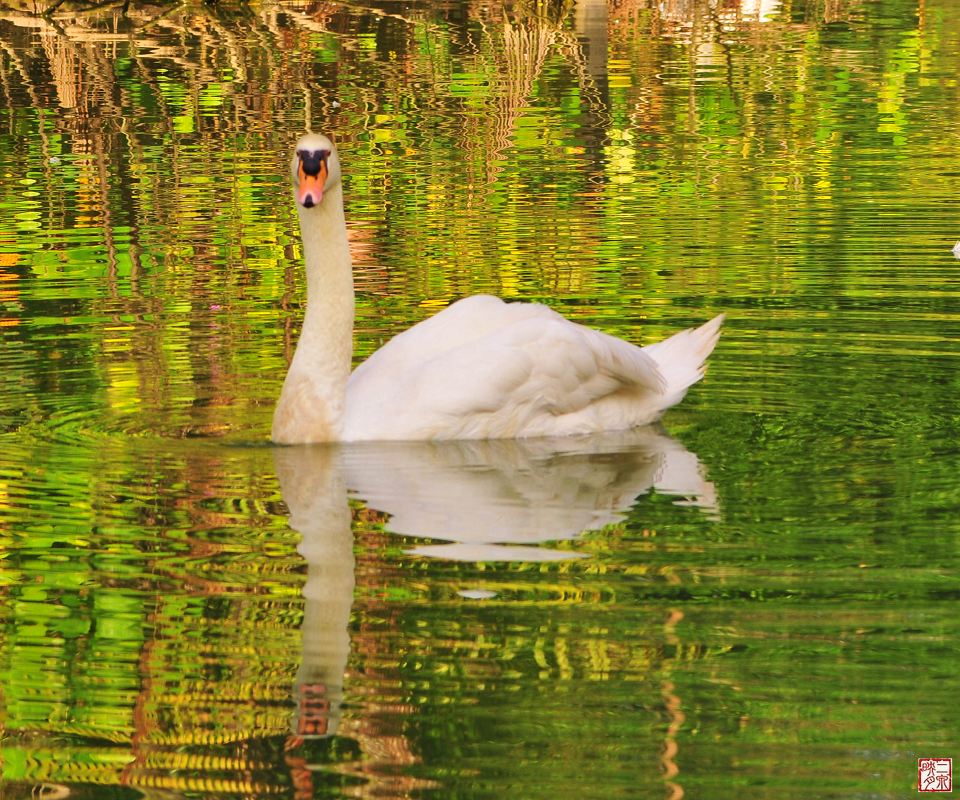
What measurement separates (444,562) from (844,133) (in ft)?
37.1

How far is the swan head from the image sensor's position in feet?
28.0

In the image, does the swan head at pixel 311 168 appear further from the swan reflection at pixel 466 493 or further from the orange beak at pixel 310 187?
the swan reflection at pixel 466 493

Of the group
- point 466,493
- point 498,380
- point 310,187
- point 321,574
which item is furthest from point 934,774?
point 310,187

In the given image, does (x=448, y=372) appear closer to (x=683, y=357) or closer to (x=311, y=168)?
(x=311, y=168)

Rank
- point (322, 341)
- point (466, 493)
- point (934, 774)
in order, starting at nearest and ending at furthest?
point (934, 774) < point (466, 493) < point (322, 341)

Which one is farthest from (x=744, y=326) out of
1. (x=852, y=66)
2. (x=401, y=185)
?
(x=852, y=66)

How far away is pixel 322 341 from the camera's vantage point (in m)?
8.93

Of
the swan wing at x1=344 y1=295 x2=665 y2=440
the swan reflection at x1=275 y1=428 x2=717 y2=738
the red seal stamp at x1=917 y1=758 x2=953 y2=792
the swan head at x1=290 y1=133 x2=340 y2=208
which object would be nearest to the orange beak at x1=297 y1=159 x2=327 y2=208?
the swan head at x1=290 y1=133 x2=340 y2=208

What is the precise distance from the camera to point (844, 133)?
1744 centimetres

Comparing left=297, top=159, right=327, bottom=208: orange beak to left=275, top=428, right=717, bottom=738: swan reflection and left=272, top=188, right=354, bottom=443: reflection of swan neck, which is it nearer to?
left=272, top=188, right=354, bottom=443: reflection of swan neck

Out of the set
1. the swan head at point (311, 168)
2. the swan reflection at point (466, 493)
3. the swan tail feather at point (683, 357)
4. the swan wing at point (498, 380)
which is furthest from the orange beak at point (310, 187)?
the swan tail feather at point (683, 357)

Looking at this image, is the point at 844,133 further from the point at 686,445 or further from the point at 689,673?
the point at 689,673

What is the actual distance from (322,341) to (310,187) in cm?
72

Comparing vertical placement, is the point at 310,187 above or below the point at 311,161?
below
